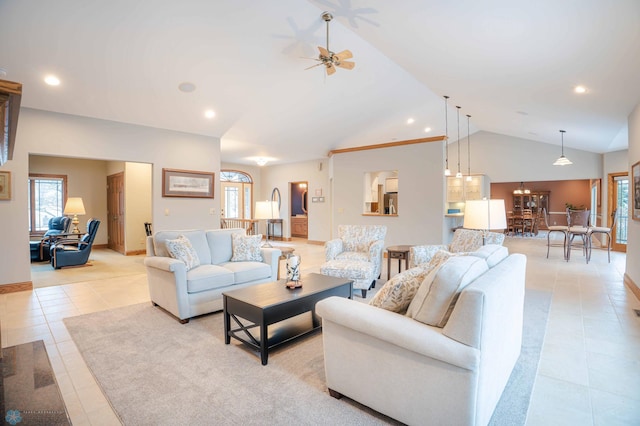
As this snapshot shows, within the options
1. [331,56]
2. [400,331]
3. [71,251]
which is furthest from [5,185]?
[400,331]

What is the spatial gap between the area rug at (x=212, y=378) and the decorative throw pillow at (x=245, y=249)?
3.40 ft

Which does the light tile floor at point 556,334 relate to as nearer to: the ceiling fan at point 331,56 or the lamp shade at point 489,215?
the lamp shade at point 489,215

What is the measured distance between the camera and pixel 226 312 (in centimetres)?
288

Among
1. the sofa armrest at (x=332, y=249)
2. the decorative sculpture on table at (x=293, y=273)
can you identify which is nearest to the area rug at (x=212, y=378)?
the decorative sculpture on table at (x=293, y=273)

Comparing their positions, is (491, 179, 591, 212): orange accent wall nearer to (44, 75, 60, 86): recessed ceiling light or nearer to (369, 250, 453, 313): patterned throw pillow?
(369, 250, 453, 313): patterned throw pillow

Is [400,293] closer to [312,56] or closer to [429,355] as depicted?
[429,355]

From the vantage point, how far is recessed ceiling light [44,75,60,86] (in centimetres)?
414

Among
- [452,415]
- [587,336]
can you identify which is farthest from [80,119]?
[587,336]

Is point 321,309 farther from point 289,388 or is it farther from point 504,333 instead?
point 504,333

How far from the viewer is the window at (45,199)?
8305mm

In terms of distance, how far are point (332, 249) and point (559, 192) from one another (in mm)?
14101

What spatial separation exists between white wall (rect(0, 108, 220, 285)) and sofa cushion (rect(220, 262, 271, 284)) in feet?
8.63

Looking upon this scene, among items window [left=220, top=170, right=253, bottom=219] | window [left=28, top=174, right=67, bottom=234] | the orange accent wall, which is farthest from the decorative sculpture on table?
the orange accent wall

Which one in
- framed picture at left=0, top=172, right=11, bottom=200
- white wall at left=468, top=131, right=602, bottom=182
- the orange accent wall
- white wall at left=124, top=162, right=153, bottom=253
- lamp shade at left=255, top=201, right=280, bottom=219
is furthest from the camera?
the orange accent wall
